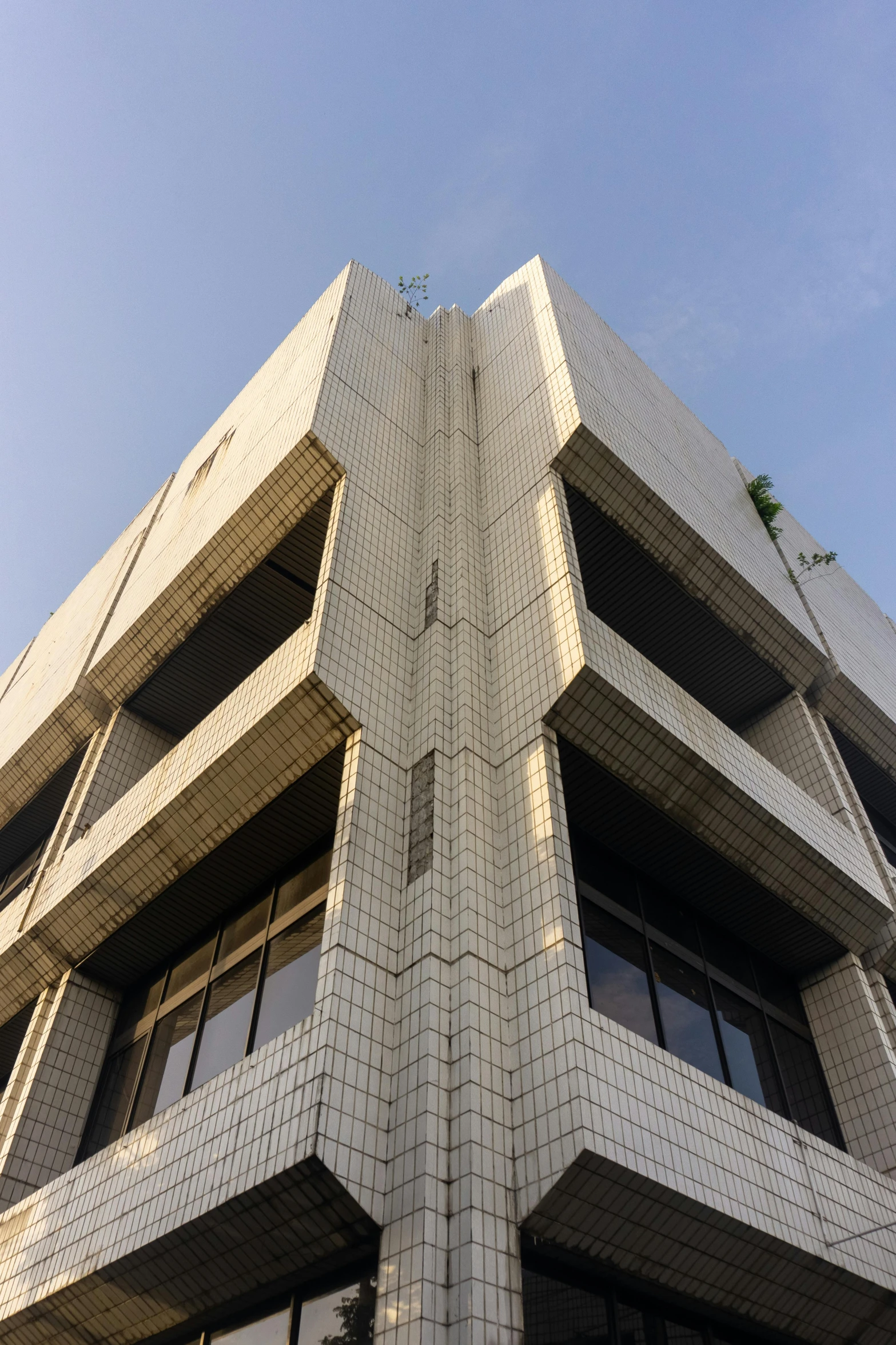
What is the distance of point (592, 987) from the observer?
38.5ft

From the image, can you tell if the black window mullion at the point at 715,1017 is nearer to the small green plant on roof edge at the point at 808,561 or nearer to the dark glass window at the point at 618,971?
the dark glass window at the point at 618,971

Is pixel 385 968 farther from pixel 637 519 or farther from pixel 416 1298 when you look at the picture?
pixel 637 519

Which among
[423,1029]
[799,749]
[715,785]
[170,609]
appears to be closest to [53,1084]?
[423,1029]

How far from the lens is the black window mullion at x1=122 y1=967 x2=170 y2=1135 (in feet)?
43.2

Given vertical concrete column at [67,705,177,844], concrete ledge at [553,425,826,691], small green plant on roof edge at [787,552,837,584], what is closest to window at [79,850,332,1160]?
vertical concrete column at [67,705,177,844]

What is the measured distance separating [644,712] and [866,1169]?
6.17 meters

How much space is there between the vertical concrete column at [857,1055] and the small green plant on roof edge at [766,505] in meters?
10.0

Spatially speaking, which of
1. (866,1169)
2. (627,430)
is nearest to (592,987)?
(866,1169)

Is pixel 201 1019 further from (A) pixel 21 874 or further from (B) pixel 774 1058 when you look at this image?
(A) pixel 21 874

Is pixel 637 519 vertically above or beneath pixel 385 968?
above

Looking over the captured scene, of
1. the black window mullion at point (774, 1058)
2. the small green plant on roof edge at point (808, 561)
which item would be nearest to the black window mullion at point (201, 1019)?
the black window mullion at point (774, 1058)

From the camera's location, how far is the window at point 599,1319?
28.4 ft

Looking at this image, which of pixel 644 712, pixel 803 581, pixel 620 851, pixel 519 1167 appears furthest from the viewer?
pixel 803 581

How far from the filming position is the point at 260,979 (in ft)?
40.8
